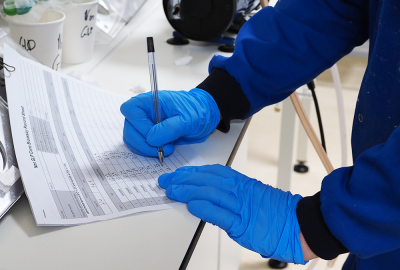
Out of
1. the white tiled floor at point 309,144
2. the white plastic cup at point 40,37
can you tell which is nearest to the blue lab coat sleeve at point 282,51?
the white plastic cup at point 40,37

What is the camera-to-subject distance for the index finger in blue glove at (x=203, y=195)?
63 cm

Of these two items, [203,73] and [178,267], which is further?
[203,73]

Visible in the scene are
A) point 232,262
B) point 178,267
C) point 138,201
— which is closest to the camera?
point 178,267

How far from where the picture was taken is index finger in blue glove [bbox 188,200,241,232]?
0.61 metres

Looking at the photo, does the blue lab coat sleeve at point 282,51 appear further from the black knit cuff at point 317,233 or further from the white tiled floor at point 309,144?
the white tiled floor at point 309,144

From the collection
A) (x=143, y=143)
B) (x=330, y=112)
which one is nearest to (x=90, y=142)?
(x=143, y=143)

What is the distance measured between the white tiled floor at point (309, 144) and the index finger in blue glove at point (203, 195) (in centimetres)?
124

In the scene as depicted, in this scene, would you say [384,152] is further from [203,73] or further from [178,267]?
[203,73]

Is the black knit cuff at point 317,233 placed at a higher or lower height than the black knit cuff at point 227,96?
lower

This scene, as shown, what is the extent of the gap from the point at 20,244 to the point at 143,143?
0.85ft

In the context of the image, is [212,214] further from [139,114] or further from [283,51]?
[283,51]

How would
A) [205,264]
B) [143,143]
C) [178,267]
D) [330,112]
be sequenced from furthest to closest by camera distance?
[330,112]
[205,264]
[143,143]
[178,267]

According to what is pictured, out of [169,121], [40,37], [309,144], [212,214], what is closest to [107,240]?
[212,214]

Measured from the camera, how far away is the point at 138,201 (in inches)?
24.8
